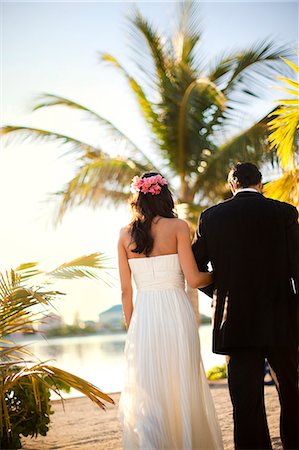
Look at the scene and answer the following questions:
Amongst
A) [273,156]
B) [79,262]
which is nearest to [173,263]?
[79,262]

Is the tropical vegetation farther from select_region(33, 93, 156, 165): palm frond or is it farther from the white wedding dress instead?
the white wedding dress

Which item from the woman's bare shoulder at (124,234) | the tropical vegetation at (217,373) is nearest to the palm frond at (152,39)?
the tropical vegetation at (217,373)

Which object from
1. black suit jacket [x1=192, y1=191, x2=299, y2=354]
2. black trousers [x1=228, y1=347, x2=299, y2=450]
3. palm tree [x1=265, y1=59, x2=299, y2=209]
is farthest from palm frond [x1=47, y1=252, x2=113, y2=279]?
palm tree [x1=265, y1=59, x2=299, y2=209]

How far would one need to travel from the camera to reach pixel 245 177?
4.81 metres

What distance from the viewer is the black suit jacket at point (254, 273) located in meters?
4.57

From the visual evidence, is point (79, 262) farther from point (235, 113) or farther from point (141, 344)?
point (235, 113)

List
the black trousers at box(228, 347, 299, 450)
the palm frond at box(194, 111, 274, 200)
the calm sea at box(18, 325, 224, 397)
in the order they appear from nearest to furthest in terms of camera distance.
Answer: the black trousers at box(228, 347, 299, 450)
the palm frond at box(194, 111, 274, 200)
the calm sea at box(18, 325, 224, 397)

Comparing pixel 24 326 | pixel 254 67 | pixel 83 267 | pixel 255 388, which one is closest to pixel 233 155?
pixel 254 67

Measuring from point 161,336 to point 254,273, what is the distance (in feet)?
2.67

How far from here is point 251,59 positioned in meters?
12.2

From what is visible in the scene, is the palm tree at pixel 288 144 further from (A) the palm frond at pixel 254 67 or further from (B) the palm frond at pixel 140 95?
(B) the palm frond at pixel 140 95

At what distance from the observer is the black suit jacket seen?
15.0 ft

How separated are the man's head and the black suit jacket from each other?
13cm

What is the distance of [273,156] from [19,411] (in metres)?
7.40
